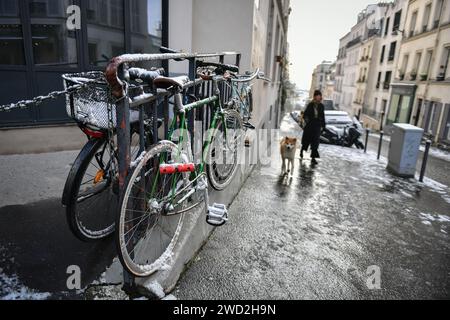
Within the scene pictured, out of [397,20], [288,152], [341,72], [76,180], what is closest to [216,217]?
[76,180]

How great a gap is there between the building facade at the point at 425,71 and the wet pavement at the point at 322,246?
56.3 ft

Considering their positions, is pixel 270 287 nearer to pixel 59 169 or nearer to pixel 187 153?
pixel 187 153

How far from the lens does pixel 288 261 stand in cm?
318

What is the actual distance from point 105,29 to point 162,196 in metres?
4.88

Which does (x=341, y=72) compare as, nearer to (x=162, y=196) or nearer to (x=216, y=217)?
(x=216, y=217)

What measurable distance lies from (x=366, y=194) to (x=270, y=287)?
13.0ft

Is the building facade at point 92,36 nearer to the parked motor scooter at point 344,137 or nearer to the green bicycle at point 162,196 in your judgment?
the green bicycle at point 162,196

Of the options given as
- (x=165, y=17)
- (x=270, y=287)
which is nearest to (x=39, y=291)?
(x=270, y=287)

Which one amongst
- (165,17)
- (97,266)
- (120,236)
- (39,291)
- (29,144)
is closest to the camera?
(120,236)

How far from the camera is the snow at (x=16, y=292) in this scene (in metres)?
2.21

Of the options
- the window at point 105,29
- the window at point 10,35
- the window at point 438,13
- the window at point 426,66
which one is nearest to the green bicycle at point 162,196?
the window at point 105,29

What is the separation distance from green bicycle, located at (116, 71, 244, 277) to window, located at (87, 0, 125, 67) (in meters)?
3.81

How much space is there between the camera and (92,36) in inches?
234

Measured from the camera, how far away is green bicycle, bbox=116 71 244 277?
2.09m
